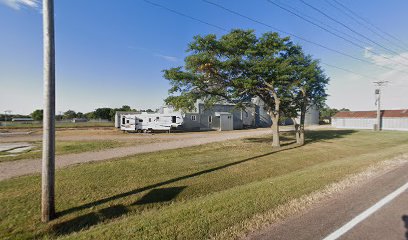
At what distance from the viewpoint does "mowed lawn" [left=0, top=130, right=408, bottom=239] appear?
4332 mm

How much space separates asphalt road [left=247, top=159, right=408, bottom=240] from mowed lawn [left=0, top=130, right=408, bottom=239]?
0.71 meters

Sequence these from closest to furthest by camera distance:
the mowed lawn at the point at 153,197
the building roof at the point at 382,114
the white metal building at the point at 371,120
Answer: the mowed lawn at the point at 153,197
the white metal building at the point at 371,120
the building roof at the point at 382,114

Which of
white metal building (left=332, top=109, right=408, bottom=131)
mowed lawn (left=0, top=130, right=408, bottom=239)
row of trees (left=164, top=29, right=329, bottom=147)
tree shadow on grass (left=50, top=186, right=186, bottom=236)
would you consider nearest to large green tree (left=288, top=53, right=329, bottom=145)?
row of trees (left=164, top=29, right=329, bottom=147)

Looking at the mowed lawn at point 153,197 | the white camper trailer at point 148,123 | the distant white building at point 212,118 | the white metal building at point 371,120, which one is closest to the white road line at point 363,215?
the mowed lawn at point 153,197

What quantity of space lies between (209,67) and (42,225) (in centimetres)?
1326

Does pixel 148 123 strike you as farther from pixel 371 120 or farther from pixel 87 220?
pixel 371 120

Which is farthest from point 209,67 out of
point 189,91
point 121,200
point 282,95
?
point 121,200

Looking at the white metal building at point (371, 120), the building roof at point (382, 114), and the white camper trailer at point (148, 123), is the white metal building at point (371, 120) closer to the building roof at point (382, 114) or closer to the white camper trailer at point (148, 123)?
the building roof at point (382, 114)

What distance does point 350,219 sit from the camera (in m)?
4.44

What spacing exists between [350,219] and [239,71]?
541 inches

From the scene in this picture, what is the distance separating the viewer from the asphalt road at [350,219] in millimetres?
3879

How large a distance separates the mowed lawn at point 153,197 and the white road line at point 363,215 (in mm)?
1440

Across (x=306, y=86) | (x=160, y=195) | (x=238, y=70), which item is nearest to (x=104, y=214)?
(x=160, y=195)

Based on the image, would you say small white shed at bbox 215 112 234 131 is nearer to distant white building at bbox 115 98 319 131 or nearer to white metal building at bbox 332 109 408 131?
distant white building at bbox 115 98 319 131
